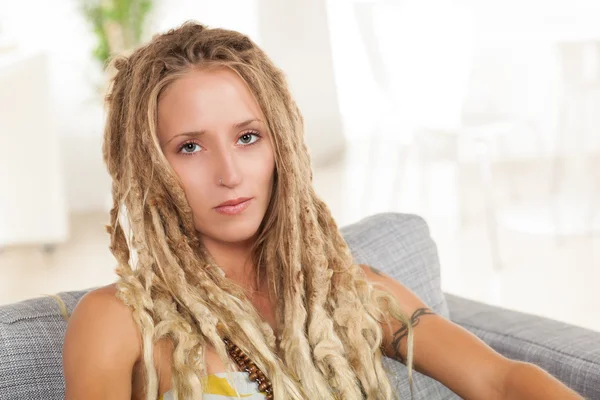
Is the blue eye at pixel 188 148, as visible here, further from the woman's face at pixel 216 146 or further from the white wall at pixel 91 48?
the white wall at pixel 91 48

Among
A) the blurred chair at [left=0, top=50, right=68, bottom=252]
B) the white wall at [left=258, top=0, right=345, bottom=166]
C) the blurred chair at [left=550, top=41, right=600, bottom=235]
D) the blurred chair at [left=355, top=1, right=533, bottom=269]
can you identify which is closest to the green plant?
the blurred chair at [left=0, top=50, right=68, bottom=252]

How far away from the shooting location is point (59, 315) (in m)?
1.47

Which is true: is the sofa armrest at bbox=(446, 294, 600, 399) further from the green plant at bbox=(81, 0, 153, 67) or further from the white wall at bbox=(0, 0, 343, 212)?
the white wall at bbox=(0, 0, 343, 212)

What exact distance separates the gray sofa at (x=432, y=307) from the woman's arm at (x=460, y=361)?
0.40ft

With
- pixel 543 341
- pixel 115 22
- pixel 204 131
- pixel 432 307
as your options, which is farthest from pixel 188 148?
pixel 115 22

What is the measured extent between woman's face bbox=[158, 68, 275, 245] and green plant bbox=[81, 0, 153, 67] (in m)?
3.92

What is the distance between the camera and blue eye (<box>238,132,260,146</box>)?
55.8 inches

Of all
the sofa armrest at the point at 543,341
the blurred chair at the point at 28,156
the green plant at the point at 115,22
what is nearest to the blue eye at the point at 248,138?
the sofa armrest at the point at 543,341

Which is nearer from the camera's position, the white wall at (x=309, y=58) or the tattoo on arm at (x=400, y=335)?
the tattoo on arm at (x=400, y=335)

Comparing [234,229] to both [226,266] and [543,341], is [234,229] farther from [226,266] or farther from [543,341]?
[543,341]

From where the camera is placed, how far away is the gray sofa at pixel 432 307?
1381 millimetres

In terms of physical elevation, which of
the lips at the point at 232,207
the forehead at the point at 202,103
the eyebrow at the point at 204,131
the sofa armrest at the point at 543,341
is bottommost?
the sofa armrest at the point at 543,341

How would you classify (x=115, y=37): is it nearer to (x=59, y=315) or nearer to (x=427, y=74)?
(x=427, y=74)

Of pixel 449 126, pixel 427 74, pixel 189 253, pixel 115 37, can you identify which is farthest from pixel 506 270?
pixel 189 253
